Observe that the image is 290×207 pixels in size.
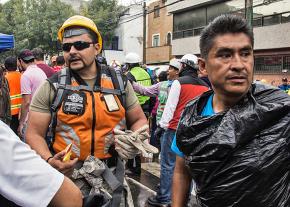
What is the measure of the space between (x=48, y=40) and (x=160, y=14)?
10232 millimetres

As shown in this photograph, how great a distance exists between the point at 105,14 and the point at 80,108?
1362 inches

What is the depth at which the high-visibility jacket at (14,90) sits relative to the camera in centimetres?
655

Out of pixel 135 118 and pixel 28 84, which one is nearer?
pixel 135 118

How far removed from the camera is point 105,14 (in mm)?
36062

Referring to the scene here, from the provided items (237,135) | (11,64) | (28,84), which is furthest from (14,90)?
(237,135)

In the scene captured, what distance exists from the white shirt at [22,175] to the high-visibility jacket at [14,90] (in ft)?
18.3

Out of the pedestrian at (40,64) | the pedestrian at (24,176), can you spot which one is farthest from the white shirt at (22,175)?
the pedestrian at (40,64)

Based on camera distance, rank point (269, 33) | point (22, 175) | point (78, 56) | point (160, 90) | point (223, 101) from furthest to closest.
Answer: point (269, 33) < point (160, 90) < point (78, 56) < point (223, 101) < point (22, 175)

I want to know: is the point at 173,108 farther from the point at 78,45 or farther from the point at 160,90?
the point at 78,45

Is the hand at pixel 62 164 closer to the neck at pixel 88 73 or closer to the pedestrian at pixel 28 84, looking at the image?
the neck at pixel 88 73

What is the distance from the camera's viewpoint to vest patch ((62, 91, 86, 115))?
105 inches

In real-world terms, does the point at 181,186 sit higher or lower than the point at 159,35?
lower

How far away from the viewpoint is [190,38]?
2734 centimetres

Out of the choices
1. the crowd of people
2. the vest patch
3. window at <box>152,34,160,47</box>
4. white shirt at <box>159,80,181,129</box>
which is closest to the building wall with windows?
window at <box>152,34,160,47</box>
